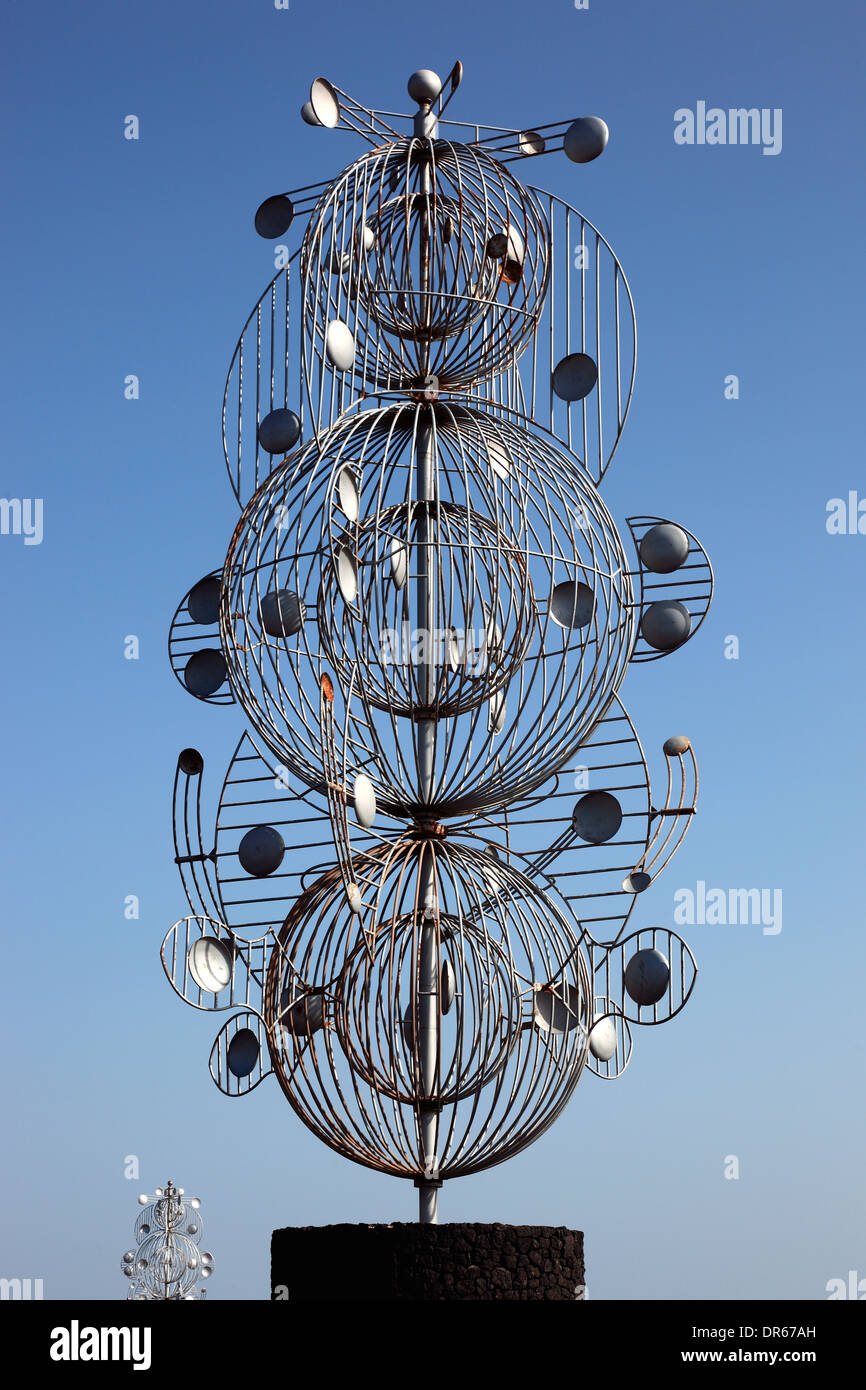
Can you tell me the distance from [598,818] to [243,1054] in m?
2.78

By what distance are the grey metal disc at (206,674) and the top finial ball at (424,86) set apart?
4.06m

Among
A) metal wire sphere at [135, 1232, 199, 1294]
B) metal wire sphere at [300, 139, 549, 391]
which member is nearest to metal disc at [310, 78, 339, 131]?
metal wire sphere at [300, 139, 549, 391]

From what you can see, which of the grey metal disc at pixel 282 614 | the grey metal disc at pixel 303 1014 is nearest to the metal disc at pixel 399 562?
the grey metal disc at pixel 282 614

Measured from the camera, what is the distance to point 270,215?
13203 millimetres

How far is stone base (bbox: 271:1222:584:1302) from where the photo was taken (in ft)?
36.9

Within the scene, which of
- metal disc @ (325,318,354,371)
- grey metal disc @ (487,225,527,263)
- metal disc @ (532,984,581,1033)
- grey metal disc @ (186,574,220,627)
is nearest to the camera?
metal disc @ (532,984,581,1033)

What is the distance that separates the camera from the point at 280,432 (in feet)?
41.9

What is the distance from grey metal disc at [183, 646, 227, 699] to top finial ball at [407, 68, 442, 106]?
4.06 metres

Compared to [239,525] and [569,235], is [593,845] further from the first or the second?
[569,235]

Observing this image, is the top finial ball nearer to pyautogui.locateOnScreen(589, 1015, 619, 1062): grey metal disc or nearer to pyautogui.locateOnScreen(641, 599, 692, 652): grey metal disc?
pyautogui.locateOnScreen(641, 599, 692, 652): grey metal disc

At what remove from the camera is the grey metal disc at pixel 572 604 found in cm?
1220
